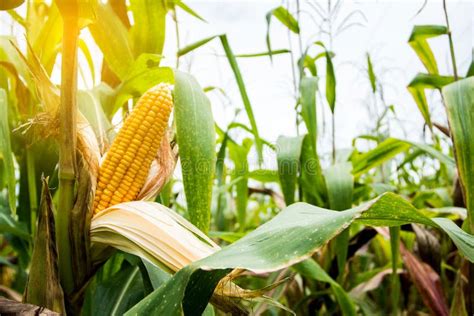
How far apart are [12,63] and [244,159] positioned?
2.43 feet

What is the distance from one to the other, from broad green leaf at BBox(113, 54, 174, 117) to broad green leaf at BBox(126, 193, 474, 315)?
1.78 ft

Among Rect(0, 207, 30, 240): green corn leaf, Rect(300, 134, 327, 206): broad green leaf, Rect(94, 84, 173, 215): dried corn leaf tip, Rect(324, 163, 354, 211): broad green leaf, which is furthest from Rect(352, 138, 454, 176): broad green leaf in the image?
Rect(0, 207, 30, 240): green corn leaf

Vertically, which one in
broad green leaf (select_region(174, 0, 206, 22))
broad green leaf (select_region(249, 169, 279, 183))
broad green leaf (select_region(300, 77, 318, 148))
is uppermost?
broad green leaf (select_region(174, 0, 206, 22))

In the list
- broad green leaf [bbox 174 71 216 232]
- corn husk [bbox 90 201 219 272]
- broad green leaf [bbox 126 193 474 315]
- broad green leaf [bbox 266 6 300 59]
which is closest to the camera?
broad green leaf [bbox 126 193 474 315]

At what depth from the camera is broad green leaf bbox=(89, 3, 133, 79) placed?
37.9 inches

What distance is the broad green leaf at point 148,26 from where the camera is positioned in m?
0.96

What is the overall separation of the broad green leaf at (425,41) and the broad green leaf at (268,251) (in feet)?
2.56

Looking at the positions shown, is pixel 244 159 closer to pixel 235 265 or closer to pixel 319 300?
pixel 319 300

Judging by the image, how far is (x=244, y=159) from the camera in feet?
4.95

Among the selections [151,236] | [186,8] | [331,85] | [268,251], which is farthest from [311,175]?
[268,251]

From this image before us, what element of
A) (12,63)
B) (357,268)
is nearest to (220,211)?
(357,268)

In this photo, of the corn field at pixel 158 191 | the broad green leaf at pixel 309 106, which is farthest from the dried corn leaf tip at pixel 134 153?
the broad green leaf at pixel 309 106

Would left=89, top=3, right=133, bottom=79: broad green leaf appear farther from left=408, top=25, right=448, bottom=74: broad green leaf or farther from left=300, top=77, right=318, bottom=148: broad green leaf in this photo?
left=408, top=25, right=448, bottom=74: broad green leaf

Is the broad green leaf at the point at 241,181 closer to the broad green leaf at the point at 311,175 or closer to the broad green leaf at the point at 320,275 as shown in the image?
the broad green leaf at the point at 311,175
